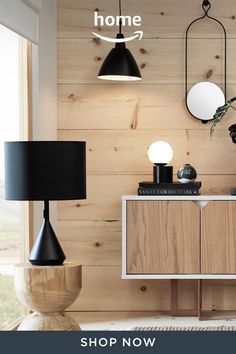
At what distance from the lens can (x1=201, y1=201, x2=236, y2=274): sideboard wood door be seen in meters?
4.38

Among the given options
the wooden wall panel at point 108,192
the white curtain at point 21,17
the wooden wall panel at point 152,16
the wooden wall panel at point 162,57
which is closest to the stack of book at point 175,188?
the wooden wall panel at point 108,192

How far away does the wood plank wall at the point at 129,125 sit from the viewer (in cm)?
468

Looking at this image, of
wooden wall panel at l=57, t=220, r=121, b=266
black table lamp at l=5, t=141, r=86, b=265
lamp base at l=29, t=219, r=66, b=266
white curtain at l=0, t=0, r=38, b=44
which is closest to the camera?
black table lamp at l=5, t=141, r=86, b=265

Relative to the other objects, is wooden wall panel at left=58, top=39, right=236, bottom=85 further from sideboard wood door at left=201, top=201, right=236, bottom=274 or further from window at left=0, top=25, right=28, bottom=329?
sideboard wood door at left=201, top=201, right=236, bottom=274

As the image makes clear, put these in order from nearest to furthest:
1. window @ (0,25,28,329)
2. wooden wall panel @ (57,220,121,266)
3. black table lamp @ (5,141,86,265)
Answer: black table lamp @ (5,141,86,265), window @ (0,25,28,329), wooden wall panel @ (57,220,121,266)

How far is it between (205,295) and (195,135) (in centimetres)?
95

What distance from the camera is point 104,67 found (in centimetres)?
445

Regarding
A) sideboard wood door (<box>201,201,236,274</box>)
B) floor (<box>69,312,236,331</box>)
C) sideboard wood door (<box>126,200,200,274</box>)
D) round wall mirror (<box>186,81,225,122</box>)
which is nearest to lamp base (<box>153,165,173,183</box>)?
sideboard wood door (<box>126,200,200,274</box>)

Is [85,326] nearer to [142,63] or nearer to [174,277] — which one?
[174,277]

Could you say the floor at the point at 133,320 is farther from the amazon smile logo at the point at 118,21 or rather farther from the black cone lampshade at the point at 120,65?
the amazon smile logo at the point at 118,21

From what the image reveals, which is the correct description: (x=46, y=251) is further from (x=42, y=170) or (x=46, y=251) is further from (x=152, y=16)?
(x=152, y=16)

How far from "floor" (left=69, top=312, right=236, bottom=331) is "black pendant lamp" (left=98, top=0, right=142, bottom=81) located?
138cm

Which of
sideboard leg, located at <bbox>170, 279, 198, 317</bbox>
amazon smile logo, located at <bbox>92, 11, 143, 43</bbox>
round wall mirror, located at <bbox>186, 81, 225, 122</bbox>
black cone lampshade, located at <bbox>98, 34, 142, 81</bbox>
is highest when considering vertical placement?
amazon smile logo, located at <bbox>92, 11, 143, 43</bbox>
